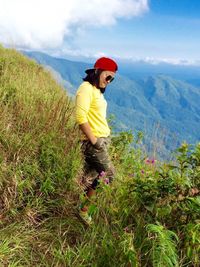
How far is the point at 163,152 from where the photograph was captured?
6703 millimetres

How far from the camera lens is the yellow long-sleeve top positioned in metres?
5.14

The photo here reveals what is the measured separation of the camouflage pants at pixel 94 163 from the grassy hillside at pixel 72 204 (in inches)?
5.5

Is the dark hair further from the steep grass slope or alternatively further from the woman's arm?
the steep grass slope

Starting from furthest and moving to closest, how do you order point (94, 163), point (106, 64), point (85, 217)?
point (94, 163) < point (106, 64) < point (85, 217)

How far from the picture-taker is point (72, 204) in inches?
203

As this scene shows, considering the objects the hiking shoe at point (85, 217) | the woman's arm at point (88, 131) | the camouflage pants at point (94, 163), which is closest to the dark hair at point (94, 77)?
the woman's arm at point (88, 131)

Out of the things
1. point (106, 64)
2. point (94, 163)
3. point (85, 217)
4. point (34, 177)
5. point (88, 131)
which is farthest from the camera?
point (94, 163)

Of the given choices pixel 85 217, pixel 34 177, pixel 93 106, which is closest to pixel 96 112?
pixel 93 106

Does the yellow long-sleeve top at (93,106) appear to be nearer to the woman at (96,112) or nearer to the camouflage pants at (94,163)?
the woman at (96,112)

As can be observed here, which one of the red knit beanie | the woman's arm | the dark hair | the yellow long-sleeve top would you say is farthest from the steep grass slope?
the red knit beanie

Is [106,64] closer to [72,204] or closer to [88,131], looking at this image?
[88,131]

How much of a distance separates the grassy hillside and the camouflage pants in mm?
139

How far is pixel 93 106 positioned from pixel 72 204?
4.32 feet

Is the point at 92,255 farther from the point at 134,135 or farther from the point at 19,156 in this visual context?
the point at 134,135
